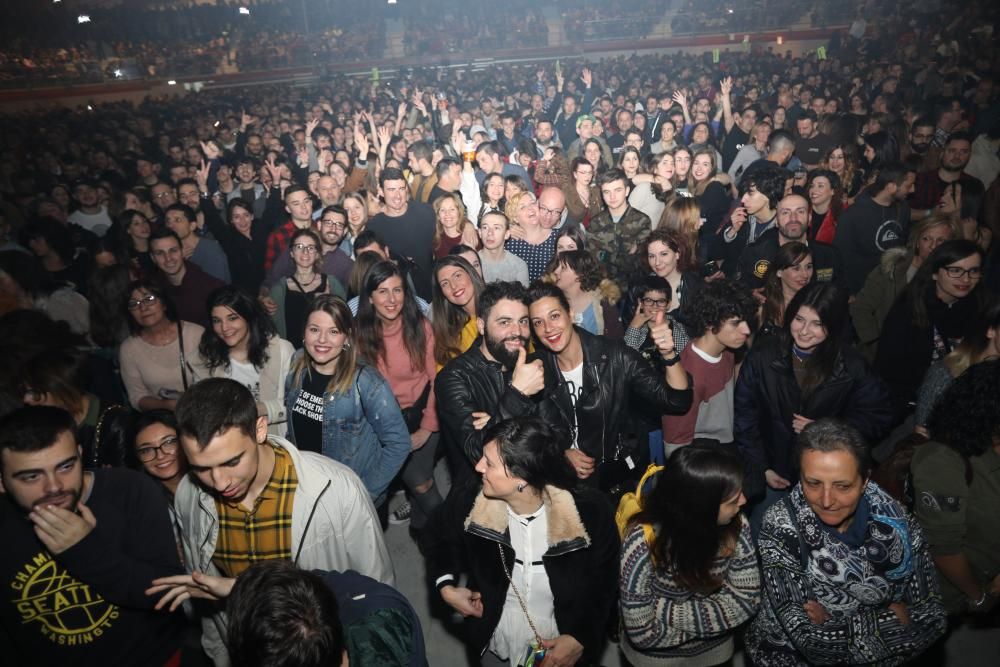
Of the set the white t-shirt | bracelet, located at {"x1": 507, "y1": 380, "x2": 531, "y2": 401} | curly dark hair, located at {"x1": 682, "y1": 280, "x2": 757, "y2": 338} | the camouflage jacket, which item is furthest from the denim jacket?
the camouflage jacket

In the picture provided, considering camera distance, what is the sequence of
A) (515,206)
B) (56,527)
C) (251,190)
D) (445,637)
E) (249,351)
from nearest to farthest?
(56,527), (445,637), (249,351), (515,206), (251,190)

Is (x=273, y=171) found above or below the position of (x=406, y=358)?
above

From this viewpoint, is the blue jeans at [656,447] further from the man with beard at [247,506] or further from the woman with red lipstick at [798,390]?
the man with beard at [247,506]

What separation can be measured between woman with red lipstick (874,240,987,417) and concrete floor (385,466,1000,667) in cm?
A: 122

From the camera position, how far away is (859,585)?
79.0 inches

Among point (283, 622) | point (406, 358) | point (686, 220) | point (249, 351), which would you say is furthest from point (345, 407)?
point (686, 220)

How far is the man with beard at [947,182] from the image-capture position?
5.01 metres

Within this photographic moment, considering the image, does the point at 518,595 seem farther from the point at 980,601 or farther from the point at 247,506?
the point at 980,601

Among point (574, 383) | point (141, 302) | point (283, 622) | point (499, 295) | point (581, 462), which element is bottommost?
point (581, 462)

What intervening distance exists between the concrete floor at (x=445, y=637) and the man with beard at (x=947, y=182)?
11.2ft

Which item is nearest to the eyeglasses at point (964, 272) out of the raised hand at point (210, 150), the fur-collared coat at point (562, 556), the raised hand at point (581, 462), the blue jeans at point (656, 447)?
the blue jeans at point (656, 447)

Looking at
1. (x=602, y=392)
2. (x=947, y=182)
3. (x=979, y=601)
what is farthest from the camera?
(x=947, y=182)

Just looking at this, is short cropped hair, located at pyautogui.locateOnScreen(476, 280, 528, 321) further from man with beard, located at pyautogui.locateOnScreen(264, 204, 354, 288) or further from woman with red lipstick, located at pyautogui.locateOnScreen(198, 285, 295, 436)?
man with beard, located at pyautogui.locateOnScreen(264, 204, 354, 288)

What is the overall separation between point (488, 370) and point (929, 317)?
266 centimetres
